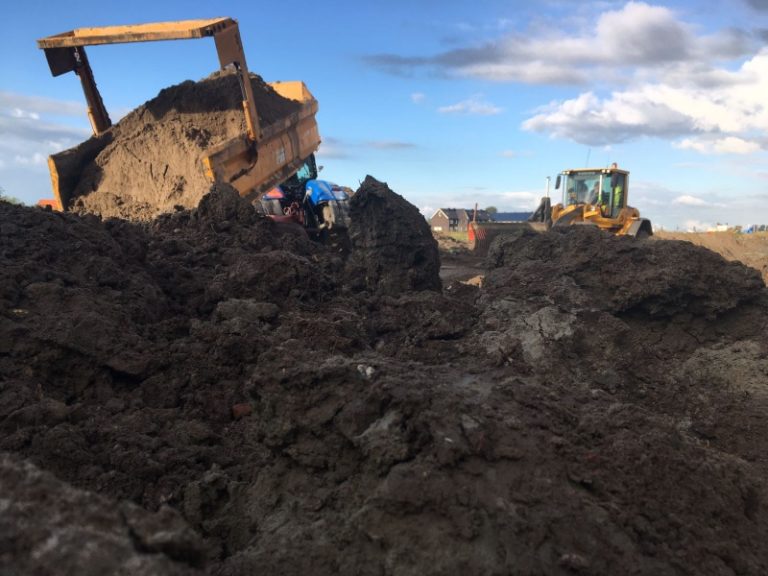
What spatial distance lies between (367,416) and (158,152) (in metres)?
7.49

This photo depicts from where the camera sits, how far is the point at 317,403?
2771 mm

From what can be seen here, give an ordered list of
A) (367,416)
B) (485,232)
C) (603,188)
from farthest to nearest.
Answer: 1. (485,232)
2. (603,188)
3. (367,416)

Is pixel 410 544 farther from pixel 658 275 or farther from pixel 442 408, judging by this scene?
pixel 658 275

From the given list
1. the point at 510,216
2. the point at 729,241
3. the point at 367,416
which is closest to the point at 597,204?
the point at 729,241

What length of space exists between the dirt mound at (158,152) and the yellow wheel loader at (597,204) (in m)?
8.82

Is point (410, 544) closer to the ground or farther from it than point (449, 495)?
closer to the ground

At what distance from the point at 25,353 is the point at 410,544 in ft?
9.26

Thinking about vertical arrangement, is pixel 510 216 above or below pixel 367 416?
above

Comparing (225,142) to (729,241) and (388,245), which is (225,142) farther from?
(729,241)

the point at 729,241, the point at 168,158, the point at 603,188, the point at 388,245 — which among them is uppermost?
the point at 603,188

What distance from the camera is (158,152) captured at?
8742 mm

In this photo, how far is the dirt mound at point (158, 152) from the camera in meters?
8.46

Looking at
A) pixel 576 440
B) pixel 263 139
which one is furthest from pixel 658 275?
pixel 263 139

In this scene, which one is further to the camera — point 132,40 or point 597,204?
point 597,204
